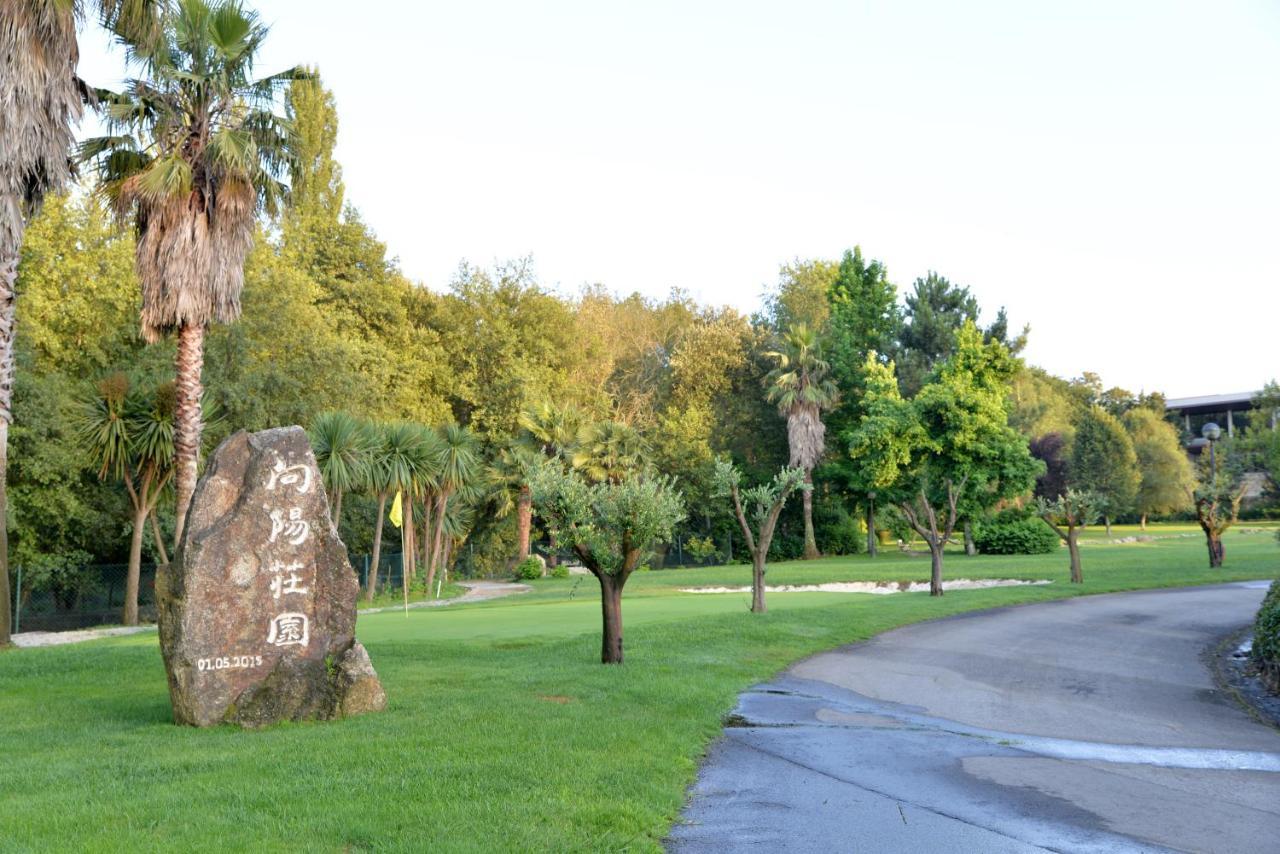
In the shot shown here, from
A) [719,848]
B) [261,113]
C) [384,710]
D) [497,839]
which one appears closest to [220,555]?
[384,710]

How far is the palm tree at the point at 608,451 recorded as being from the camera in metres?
47.1

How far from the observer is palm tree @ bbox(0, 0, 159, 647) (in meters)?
16.4

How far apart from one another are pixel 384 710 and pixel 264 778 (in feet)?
10.9

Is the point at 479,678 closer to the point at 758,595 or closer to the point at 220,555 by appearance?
the point at 220,555

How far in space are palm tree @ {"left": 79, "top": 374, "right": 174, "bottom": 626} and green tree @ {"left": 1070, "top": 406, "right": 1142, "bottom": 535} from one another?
59.7 meters

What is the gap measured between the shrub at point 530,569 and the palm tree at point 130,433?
2094cm

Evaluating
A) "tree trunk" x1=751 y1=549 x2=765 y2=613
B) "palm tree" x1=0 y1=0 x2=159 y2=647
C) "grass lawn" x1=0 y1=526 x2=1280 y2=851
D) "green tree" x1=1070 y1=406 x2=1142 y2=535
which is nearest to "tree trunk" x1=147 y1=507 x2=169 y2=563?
"palm tree" x1=0 y1=0 x2=159 y2=647

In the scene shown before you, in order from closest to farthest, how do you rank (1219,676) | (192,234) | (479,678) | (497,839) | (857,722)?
(497,839) < (857,722) < (479,678) < (1219,676) < (192,234)

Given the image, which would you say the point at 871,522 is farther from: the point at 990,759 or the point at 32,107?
the point at 990,759

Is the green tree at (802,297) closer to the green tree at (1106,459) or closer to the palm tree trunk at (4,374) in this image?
the green tree at (1106,459)

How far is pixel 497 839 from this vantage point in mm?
6625

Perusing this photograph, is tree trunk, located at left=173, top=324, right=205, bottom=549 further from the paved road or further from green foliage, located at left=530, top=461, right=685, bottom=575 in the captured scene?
the paved road

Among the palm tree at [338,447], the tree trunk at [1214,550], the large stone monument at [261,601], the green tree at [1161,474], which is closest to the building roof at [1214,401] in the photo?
the green tree at [1161,474]

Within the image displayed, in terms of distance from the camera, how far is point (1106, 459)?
72.0 metres
